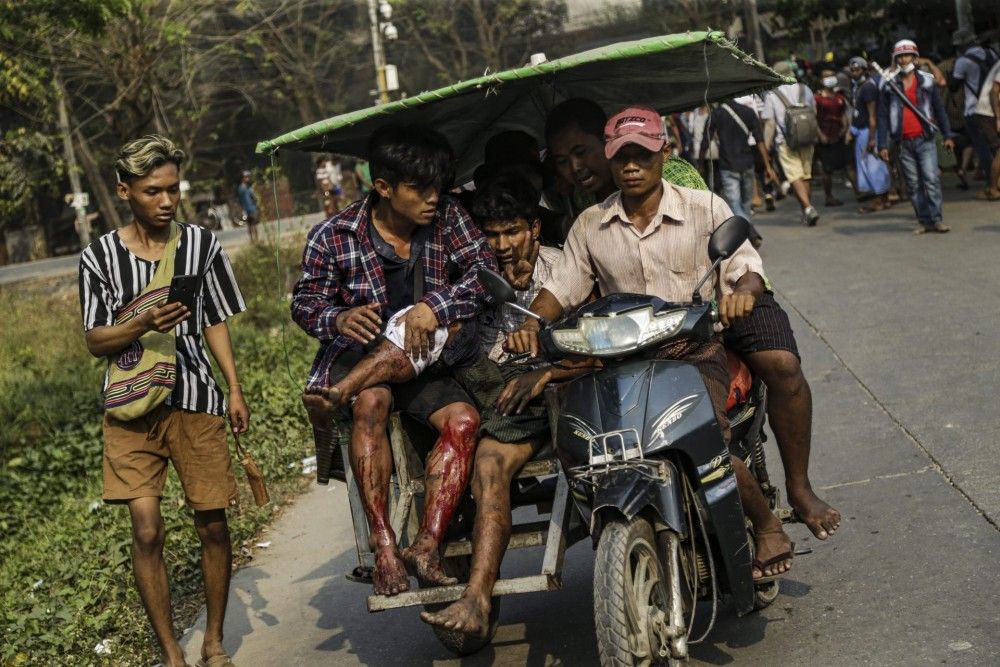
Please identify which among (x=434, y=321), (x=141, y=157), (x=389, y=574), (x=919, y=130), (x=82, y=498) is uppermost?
(x=141, y=157)

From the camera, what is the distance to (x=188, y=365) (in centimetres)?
530

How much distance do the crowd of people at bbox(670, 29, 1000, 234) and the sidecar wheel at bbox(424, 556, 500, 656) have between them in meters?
8.95

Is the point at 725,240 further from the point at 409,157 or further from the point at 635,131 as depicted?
the point at 409,157

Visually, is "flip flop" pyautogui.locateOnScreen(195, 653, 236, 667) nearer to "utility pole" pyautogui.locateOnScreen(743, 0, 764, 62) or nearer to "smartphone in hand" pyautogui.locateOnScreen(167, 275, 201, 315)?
"smartphone in hand" pyautogui.locateOnScreen(167, 275, 201, 315)

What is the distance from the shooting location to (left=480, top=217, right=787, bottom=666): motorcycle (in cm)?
394

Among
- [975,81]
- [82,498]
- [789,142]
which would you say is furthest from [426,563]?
[789,142]

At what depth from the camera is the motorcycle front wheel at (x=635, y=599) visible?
3730 mm

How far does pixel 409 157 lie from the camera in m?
4.87

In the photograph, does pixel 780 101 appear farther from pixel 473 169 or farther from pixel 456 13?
pixel 456 13

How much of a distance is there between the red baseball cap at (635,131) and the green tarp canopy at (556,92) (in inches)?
7.8

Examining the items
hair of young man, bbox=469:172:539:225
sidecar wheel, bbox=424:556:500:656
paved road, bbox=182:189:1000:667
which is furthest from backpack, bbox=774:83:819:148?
sidecar wheel, bbox=424:556:500:656

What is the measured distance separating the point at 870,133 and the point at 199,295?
1201 centimetres

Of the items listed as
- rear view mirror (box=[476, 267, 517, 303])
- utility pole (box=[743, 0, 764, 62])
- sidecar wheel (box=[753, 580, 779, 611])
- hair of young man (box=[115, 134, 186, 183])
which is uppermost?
utility pole (box=[743, 0, 764, 62])

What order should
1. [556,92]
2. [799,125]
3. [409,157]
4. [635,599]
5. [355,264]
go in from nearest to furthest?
[635,599] < [409,157] < [355,264] < [556,92] < [799,125]
